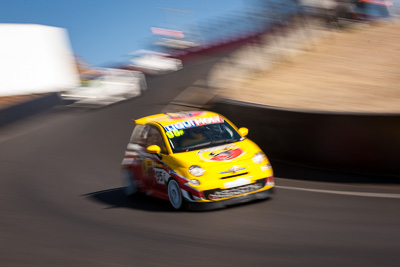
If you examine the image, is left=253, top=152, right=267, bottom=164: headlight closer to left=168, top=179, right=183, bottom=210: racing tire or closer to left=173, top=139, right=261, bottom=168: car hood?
left=173, top=139, right=261, bottom=168: car hood

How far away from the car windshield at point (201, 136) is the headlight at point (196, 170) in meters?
0.67

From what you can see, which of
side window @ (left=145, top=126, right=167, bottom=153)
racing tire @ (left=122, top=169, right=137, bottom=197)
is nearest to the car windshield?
side window @ (left=145, top=126, right=167, bottom=153)

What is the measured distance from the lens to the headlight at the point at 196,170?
32.0 feet

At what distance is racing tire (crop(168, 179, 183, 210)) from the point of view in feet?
32.8

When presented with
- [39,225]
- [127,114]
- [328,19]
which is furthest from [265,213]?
[328,19]

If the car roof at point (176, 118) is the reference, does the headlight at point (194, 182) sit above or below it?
below

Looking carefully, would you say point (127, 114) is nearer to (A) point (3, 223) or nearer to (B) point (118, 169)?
(B) point (118, 169)

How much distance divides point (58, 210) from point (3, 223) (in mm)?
1191

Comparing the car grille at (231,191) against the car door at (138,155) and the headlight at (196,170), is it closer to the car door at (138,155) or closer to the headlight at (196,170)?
the headlight at (196,170)

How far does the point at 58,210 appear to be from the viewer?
1161cm

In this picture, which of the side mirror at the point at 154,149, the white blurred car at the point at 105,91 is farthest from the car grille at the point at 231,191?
the white blurred car at the point at 105,91

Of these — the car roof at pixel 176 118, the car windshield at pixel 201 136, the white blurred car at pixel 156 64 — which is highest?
the car roof at pixel 176 118

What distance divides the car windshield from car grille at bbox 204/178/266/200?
1019mm

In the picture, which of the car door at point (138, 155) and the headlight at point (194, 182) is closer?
the headlight at point (194, 182)
